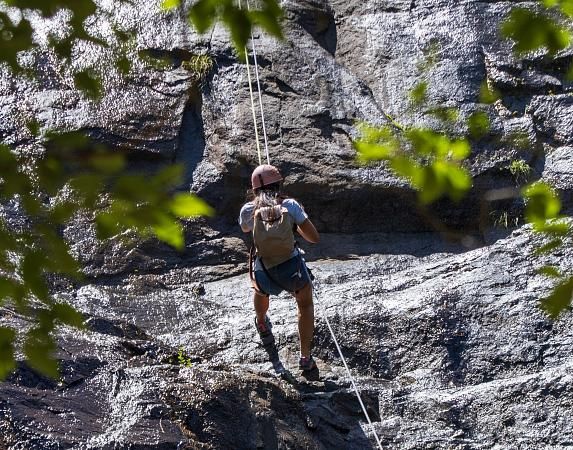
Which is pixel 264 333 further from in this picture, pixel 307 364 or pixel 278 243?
pixel 278 243

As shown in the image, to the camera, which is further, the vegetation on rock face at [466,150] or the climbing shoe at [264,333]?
the climbing shoe at [264,333]

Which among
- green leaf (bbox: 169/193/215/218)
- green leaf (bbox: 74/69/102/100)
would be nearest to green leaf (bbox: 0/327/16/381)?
green leaf (bbox: 169/193/215/218)

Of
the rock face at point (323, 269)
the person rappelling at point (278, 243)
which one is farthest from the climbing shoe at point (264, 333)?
the person rappelling at point (278, 243)

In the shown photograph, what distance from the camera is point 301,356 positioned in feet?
25.6

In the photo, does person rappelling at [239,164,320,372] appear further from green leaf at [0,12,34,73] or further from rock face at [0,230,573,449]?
green leaf at [0,12,34,73]

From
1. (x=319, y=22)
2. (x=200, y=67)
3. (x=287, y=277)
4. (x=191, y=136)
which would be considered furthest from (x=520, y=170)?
A: (x=287, y=277)

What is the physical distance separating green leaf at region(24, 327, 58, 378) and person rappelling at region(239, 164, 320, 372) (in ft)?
15.1

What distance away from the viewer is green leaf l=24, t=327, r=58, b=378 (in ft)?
9.72

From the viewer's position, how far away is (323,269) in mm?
9688

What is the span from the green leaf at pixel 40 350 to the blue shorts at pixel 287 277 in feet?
15.6

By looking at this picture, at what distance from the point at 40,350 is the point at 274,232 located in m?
4.67

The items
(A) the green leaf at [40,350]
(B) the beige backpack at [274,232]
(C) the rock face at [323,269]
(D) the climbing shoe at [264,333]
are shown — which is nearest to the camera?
(A) the green leaf at [40,350]

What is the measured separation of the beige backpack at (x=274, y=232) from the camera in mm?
7578

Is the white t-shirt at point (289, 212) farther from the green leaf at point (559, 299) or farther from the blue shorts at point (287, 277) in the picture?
the green leaf at point (559, 299)
